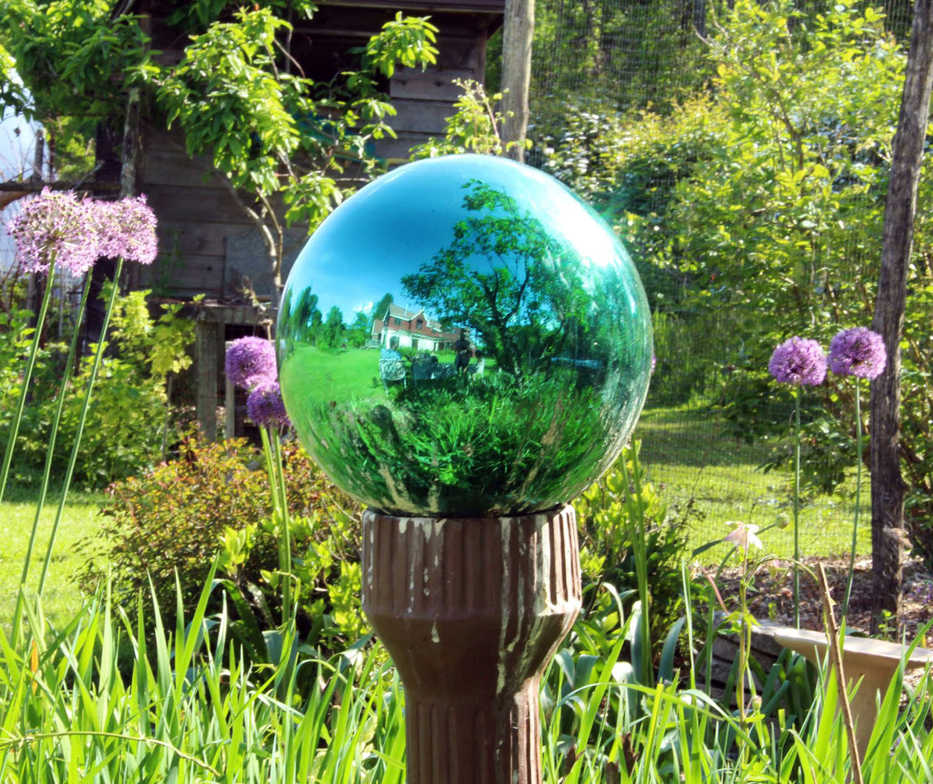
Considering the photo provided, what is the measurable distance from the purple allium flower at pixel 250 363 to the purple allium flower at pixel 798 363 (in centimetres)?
154

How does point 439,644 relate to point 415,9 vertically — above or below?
below

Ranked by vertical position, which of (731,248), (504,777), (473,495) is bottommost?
(504,777)

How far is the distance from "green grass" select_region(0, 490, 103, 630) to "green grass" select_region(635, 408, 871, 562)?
312cm

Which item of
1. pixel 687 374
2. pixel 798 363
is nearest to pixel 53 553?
pixel 687 374

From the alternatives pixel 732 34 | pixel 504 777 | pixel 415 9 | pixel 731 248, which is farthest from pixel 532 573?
pixel 415 9

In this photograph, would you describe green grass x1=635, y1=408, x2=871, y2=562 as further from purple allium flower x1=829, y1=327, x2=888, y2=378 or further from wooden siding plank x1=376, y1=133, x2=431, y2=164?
wooden siding plank x1=376, y1=133, x2=431, y2=164

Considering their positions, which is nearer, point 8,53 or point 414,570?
point 414,570

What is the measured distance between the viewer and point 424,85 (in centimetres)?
860

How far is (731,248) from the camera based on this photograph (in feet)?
18.1

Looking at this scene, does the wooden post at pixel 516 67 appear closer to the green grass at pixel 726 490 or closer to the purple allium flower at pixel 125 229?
the green grass at pixel 726 490

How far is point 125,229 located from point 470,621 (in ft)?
5.59

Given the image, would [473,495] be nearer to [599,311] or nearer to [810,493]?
[599,311]

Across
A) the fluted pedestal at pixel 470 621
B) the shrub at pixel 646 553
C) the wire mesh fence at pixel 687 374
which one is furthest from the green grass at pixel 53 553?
the fluted pedestal at pixel 470 621

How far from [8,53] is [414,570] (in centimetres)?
880
